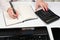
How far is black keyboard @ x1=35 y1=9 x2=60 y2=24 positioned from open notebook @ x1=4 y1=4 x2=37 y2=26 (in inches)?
1.8

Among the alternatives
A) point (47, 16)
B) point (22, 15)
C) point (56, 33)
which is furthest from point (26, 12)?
point (56, 33)

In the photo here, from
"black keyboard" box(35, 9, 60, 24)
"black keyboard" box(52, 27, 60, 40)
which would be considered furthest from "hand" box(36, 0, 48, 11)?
"black keyboard" box(52, 27, 60, 40)

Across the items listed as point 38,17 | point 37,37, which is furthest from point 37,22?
point 37,37

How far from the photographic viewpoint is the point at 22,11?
3.59 ft

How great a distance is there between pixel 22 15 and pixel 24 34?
0.21 metres

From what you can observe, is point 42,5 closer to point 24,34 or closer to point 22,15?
point 22,15

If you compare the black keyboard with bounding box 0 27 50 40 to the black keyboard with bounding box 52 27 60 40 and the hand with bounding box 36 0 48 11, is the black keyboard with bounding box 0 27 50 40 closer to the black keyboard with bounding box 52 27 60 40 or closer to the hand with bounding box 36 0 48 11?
the black keyboard with bounding box 52 27 60 40

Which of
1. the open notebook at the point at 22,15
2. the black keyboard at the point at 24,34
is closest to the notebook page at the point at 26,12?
A: the open notebook at the point at 22,15

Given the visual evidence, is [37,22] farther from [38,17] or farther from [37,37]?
[37,37]

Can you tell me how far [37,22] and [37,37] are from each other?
0.17 meters

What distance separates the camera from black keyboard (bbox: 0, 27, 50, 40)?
85cm

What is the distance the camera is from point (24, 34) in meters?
0.87

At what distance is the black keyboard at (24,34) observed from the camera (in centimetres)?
85

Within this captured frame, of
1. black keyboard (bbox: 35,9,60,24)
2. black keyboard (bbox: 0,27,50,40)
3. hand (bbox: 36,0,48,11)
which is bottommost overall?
black keyboard (bbox: 0,27,50,40)
